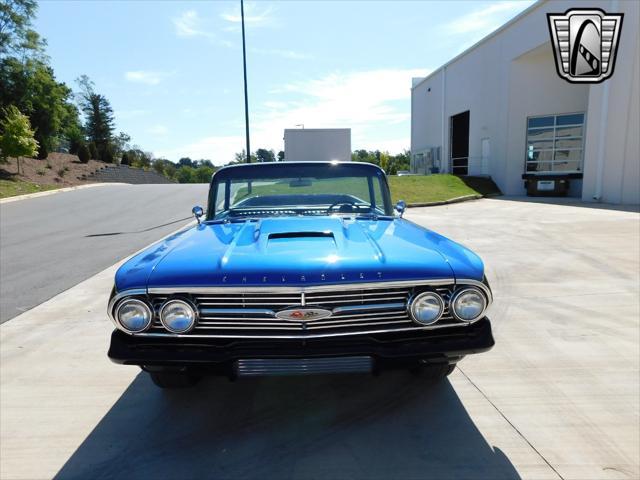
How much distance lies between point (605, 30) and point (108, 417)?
17.5 m

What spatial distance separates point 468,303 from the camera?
82.5 inches

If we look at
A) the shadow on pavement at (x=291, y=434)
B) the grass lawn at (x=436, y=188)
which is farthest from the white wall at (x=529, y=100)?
the shadow on pavement at (x=291, y=434)

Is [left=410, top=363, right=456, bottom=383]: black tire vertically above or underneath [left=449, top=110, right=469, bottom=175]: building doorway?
underneath

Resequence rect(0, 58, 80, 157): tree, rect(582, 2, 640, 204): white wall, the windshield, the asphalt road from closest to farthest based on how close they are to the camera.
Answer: the windshield, the asphalt road, rect(582, 2, 640, 204): white wall, rect(0, 58, 80, 157): tree

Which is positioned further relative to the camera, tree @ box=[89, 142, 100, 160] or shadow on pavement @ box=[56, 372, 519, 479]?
tree @ box=[89, 142, 100, 160]

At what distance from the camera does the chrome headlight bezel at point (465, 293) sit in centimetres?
208

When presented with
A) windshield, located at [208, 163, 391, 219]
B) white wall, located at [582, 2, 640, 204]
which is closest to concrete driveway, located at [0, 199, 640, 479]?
windshield, located at [208, 163, 391, 219]

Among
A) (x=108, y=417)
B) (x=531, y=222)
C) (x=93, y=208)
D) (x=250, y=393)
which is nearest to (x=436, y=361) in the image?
(x=250, y=393)

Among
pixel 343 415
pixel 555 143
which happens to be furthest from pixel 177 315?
pixel 555 143

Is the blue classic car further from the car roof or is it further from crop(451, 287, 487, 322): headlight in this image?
the car roof

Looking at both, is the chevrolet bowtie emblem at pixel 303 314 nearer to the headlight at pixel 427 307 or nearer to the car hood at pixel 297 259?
the car hood at pixel 297 259

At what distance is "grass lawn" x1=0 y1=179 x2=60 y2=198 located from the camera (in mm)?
21161

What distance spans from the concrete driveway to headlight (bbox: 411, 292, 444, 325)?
2.33ft

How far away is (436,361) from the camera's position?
2.13 meters
